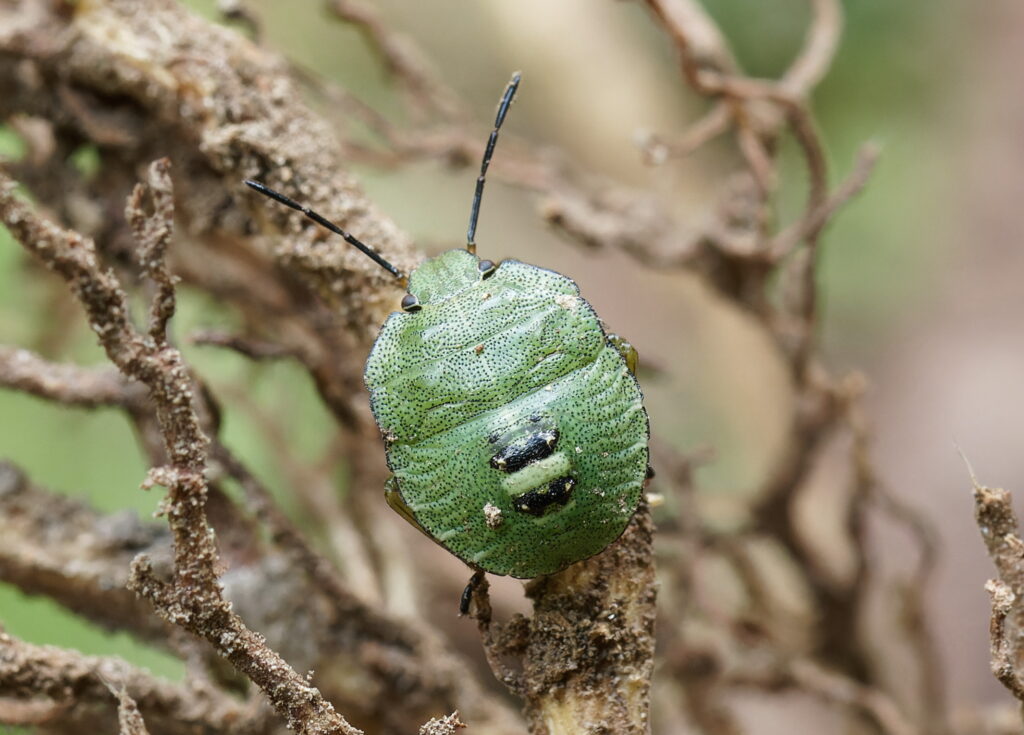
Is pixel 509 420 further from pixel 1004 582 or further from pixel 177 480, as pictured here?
pixel 1004 582

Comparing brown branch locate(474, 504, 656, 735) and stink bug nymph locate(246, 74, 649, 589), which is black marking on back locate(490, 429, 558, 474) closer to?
stink bug nymph locate(246, 74, 649, 589)

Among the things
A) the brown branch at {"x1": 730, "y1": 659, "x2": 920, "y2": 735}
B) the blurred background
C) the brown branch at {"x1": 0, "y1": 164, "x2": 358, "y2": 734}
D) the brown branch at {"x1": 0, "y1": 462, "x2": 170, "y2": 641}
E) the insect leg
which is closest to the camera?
the brown branch at {"x1": 0, "y1": 164, "x2": 358, "y2": 734}

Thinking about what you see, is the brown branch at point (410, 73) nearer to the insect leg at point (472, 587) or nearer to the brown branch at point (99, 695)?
the insect leg at point (472, 587)

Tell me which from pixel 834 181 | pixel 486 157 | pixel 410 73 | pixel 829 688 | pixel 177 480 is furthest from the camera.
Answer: pixel 834 181

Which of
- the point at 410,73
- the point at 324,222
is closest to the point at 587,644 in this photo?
the point at 324,222

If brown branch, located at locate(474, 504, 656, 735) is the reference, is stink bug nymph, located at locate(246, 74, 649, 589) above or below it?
above

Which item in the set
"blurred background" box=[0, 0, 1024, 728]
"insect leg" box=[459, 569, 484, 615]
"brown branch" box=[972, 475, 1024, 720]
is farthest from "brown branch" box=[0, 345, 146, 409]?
"blurred background" box=[0, 0, 1024, 728]
